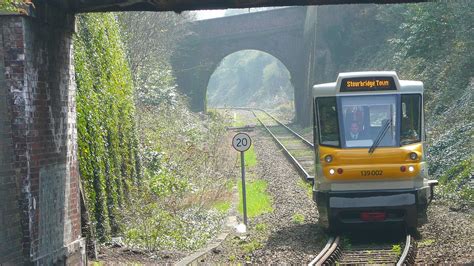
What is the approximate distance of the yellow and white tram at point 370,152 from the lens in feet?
40.1

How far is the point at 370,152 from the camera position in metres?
12.4

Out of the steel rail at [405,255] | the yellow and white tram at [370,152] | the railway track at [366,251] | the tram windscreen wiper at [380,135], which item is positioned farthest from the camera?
the tram windscreen wiper at [380,135]

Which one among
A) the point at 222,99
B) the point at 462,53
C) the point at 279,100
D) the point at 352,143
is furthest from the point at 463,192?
the point at 222,99

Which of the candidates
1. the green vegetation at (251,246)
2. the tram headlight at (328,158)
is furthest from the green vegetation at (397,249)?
the green vegetation at (251,246)

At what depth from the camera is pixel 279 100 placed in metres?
92.4

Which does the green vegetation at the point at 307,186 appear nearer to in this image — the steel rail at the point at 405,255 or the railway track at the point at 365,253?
the railway track at the point at 365,253

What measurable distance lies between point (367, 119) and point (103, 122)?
4934 millimetres

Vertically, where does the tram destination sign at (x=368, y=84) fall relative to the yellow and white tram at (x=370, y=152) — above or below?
above

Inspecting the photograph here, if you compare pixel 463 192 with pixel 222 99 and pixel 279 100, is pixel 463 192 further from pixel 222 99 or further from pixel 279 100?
pixel 222 99

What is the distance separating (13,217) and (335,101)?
6.19 metres

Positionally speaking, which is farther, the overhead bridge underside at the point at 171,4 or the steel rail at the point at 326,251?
the steel rail at the point at 326,251

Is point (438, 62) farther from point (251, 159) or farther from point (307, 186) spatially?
point (307, 186)

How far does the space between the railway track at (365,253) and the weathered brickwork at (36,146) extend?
11.5ft

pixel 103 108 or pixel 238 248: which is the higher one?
pixel 103 108
